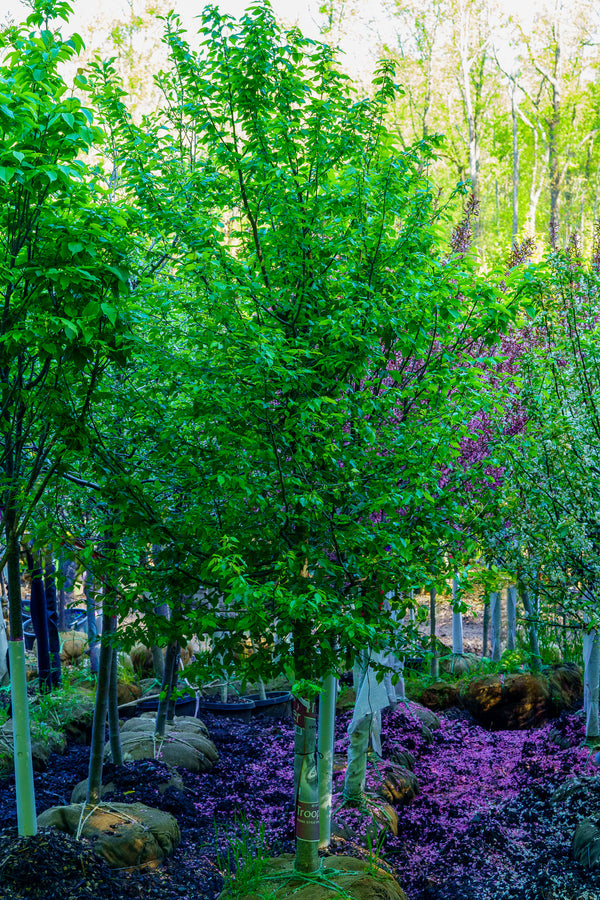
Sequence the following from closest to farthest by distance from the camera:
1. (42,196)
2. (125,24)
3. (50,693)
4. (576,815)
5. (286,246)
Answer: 1. (42,196)
2. (286,246)
3. (576,815)
4. (50,693)
5. (125,24)

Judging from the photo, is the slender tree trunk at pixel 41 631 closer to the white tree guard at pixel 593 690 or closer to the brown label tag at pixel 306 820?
the brown label tag at pixel 306 820

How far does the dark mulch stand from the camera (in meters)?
5.66

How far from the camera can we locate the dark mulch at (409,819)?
566 cm

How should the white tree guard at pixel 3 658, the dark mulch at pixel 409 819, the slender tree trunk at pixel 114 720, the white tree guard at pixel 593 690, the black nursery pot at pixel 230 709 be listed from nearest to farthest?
the dark mulch at pixel 409 819 → the slender tree trunk at pixel 114 720 → the white tree guard at pixel 593 690 → the white tree guard at pixel 3 658 → the black nursery pot at pixel 230 709

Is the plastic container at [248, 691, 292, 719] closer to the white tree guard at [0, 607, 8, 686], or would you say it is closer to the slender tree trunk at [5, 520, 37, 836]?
the white tree guard at [0, 607, 8, 686]

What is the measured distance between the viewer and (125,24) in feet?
57.9

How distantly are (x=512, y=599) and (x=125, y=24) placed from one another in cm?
1602

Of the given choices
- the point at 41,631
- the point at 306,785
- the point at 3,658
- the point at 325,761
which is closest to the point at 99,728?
the point at 325,761

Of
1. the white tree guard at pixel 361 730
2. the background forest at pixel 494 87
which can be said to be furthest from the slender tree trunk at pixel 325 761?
the background forest at pixel 494 87

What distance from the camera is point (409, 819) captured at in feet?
28.7

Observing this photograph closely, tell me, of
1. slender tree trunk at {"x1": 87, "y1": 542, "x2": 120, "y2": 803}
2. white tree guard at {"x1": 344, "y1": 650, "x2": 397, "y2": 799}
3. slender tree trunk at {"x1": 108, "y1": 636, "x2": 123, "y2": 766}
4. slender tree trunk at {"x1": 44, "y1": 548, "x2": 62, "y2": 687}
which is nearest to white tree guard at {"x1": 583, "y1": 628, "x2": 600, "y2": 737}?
white tree guard at {"x1": 344, "y1": 650, "x2": 397, "y2": 799}

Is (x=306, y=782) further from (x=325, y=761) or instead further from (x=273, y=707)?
(x=273, y=707)

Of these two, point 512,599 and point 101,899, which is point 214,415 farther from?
point 512,599

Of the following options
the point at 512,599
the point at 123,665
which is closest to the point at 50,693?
the point at 123,665
